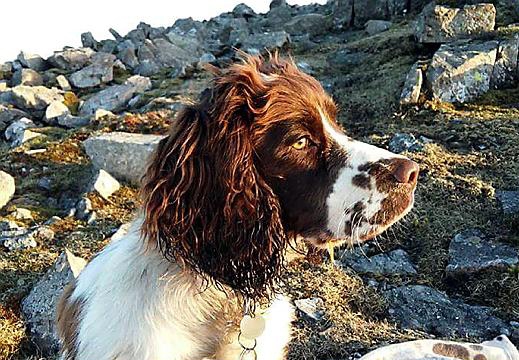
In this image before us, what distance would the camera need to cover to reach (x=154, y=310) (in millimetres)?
3619

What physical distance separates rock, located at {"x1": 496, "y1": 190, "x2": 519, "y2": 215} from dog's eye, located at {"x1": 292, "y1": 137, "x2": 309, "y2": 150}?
373cm

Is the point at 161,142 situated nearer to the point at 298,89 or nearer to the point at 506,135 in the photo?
the point at 298,89

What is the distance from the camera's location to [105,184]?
8484 mm

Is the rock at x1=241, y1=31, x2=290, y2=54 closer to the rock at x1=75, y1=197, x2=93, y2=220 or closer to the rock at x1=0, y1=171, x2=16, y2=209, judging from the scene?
the rock at x1=0, y1=171, x2=16, y2=209

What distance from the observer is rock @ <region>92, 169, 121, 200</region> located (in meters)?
8.38

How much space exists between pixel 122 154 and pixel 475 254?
4.90 metres

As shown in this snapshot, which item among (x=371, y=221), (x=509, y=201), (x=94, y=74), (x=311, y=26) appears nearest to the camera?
(x=371, y=221)

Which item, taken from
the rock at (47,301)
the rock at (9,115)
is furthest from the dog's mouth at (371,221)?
the rock at (9,115)

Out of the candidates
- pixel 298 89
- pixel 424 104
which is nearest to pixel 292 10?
pixel 424 104

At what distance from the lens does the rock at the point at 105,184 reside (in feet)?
27.5

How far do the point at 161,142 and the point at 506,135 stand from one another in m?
6.03

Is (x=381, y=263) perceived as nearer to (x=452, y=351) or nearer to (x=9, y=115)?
(x=452, y=351)

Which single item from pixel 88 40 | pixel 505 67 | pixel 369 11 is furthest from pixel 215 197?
pixel 88 40

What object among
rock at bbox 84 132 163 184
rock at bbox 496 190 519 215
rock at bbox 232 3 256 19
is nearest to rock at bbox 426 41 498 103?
rock at bbox 496 190 519 215
